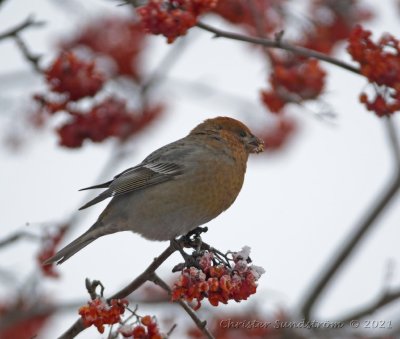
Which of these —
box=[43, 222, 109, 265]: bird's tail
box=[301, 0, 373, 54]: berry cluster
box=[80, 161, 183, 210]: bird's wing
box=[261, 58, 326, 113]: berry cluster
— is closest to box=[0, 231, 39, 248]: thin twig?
box=[43, 222, 109, 265]: bird's tail

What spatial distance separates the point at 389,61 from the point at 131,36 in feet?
12.8

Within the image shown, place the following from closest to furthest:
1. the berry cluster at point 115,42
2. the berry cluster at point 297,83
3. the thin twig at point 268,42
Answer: the thin twig at point 268,42
the berry cluster at point 297,83
the berry cluster at point 115,42

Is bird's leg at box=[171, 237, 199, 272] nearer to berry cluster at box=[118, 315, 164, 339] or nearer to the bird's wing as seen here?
berry cluster at box=[118, 315, 164, 339]

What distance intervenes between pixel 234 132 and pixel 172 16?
5.78 ft

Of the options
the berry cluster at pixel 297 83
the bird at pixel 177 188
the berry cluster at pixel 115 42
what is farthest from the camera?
the berry cluster at pixel 115 42

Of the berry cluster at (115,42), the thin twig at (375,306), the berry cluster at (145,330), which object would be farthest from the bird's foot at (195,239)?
the berry cluster at (115,42)

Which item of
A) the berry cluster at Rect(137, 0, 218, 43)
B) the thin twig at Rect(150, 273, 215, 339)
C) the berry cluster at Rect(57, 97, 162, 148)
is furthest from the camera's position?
the berry cluster at Rect(57, 97, 162, 148)

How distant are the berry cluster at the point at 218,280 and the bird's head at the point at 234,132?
1914mm

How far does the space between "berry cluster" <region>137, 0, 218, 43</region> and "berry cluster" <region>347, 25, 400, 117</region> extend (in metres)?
0.85

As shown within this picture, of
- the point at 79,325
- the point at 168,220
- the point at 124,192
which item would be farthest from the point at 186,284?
the point at 124,192

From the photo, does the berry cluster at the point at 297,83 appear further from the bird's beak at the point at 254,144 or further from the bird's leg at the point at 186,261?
the bird's leg at the point at 186,261

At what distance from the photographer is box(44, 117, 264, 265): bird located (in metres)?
4.71

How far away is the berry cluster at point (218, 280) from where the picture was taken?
3.28 meters

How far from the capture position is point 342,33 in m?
6.52
